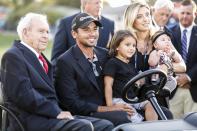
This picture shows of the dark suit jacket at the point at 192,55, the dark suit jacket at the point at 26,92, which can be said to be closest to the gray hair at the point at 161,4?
the dark suit jacket at the point at 192,55

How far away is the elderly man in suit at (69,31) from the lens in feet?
20.7

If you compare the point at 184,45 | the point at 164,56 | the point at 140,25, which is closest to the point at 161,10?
the point at 184,45

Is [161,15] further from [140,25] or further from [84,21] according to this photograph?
[84,21]

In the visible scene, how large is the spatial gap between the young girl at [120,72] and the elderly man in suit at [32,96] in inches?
20.5

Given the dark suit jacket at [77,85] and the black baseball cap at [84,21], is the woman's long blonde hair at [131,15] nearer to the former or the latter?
the black baseball cap at [84,21]

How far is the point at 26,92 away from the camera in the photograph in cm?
462

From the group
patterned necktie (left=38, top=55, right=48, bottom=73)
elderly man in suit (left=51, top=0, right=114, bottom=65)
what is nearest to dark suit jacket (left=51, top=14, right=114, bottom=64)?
elderly man in suit (left=51, top=0, right=114, bottom=65)

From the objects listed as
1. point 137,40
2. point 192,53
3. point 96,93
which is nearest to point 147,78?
point 96,93

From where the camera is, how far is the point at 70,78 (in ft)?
16.8

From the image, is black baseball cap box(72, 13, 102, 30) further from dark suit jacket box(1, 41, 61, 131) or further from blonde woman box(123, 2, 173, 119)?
dark suit jacket box(1, 41, 61, 131)

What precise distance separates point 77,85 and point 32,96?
0.64 m

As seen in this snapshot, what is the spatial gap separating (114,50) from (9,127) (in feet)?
3.99

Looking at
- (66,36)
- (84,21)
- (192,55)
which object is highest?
(84,21)

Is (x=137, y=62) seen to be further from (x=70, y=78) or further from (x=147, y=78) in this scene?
(x=147, y=78)
